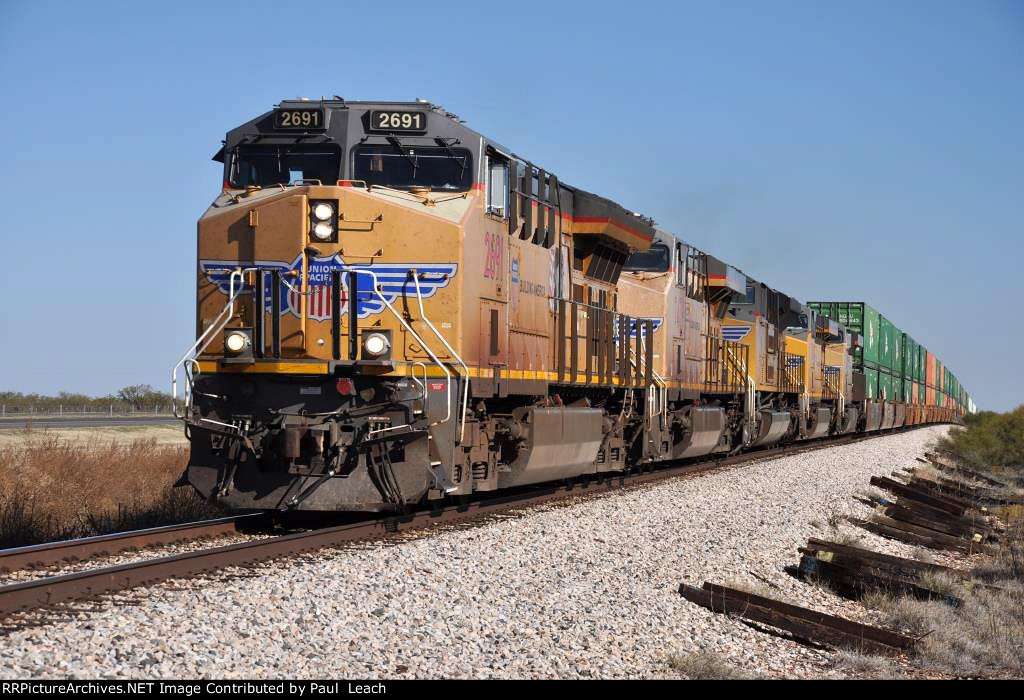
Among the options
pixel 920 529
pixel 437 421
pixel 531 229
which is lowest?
pixel 920 529

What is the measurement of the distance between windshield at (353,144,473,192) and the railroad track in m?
3.21

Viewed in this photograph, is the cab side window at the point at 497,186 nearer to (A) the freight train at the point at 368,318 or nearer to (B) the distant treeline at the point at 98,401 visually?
(A) the freight train at the point at 368,318

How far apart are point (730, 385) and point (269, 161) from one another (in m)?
13.9

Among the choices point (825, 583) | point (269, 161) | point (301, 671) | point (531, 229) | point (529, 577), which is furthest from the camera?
point (531, 229)

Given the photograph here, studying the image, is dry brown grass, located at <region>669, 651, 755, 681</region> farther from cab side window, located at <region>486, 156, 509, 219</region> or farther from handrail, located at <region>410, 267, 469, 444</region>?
cab side window, located at <region>486, 156, 509, 219</region>

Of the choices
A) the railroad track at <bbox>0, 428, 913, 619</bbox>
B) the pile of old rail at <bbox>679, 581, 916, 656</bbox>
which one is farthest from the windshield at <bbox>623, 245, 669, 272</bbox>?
the pile of old rail at <bbox>679, 581, 916, 656</bbox>

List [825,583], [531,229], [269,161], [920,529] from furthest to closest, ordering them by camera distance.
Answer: [920,529]
[531,229]
[269,161]
[825,583]

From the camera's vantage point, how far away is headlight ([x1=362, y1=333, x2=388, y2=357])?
9367mm

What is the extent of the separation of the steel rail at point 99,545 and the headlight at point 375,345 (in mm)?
2133

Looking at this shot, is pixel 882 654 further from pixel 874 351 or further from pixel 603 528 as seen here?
pixel 874 351

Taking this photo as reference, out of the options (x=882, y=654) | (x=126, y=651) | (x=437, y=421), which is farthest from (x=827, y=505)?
(x=126, y=651)

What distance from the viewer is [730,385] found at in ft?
72.6

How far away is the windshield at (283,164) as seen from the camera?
10.2 m

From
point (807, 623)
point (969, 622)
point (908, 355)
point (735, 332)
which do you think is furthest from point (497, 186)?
point (908, 355)
